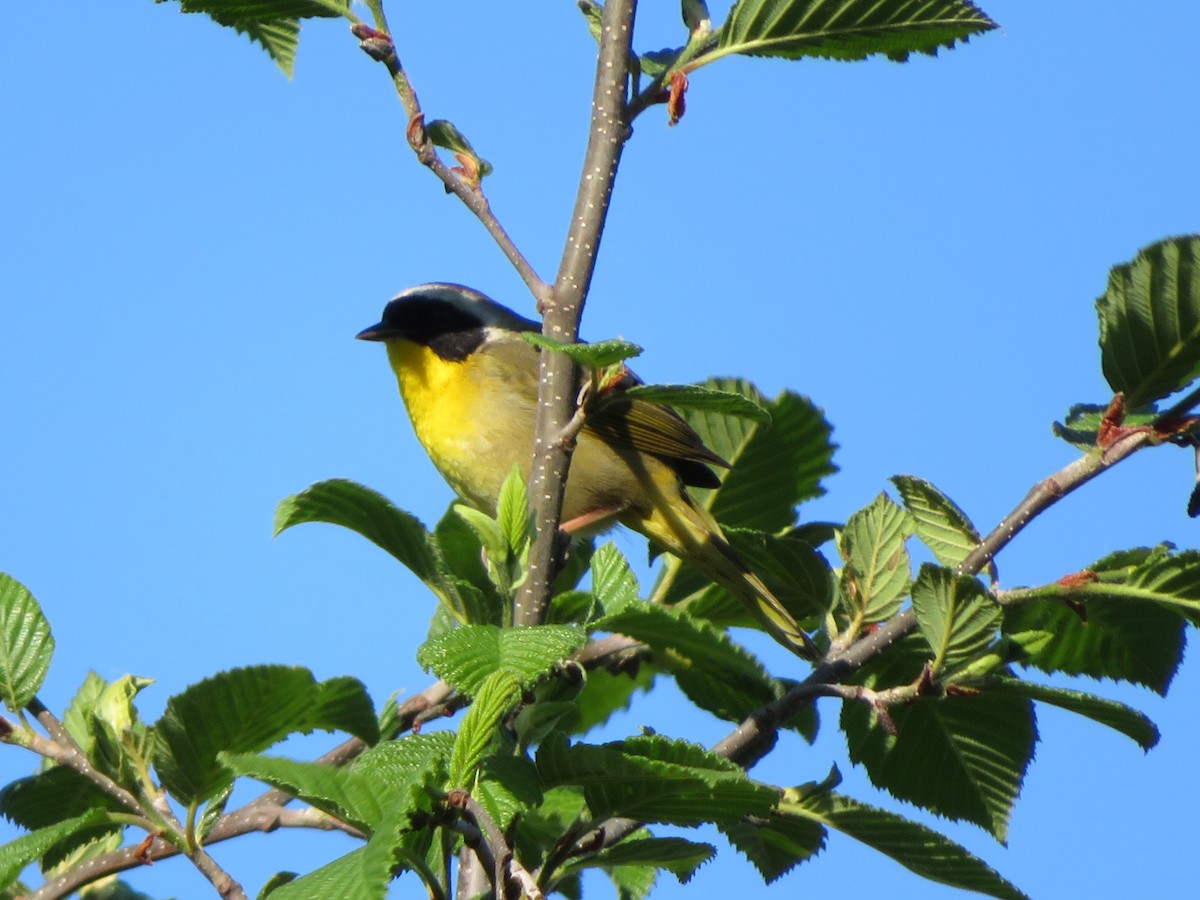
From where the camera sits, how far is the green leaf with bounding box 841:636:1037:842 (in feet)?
8.20

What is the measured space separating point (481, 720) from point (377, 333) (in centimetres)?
385

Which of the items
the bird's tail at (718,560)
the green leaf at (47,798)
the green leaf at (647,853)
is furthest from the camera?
the bird's tail at (718,560)

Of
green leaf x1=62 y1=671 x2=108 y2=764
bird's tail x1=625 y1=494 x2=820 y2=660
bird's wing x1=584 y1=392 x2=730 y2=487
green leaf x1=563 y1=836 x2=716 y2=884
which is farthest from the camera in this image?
bird's wing x1=584 y1=392 x2=730 y2=487

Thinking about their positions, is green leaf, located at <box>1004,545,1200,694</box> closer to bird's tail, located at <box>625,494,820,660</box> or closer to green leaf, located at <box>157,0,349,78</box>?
bird's tail, located at <box>625,494,820,660</box>

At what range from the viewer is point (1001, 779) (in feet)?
8.31

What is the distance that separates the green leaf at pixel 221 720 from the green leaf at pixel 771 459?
1.21m

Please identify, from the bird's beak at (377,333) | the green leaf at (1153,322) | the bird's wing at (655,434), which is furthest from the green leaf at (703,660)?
→ the bird's beak at (377,333)

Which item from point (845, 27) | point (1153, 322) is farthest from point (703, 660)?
point (845, 27)

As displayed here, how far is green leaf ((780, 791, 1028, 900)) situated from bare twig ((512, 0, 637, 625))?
609 millimetres

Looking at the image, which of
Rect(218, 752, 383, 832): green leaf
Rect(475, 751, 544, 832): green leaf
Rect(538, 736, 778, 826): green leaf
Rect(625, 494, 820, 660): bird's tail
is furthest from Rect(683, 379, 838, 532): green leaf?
Rect(218, 752, 383, 832): green leaf

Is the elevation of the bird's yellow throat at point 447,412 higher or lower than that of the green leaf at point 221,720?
higher

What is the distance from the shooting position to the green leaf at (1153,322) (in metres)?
2.09

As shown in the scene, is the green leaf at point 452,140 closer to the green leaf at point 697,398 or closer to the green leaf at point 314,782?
the green leaf at point 697,398

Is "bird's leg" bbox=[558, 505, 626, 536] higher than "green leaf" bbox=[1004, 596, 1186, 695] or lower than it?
higher
